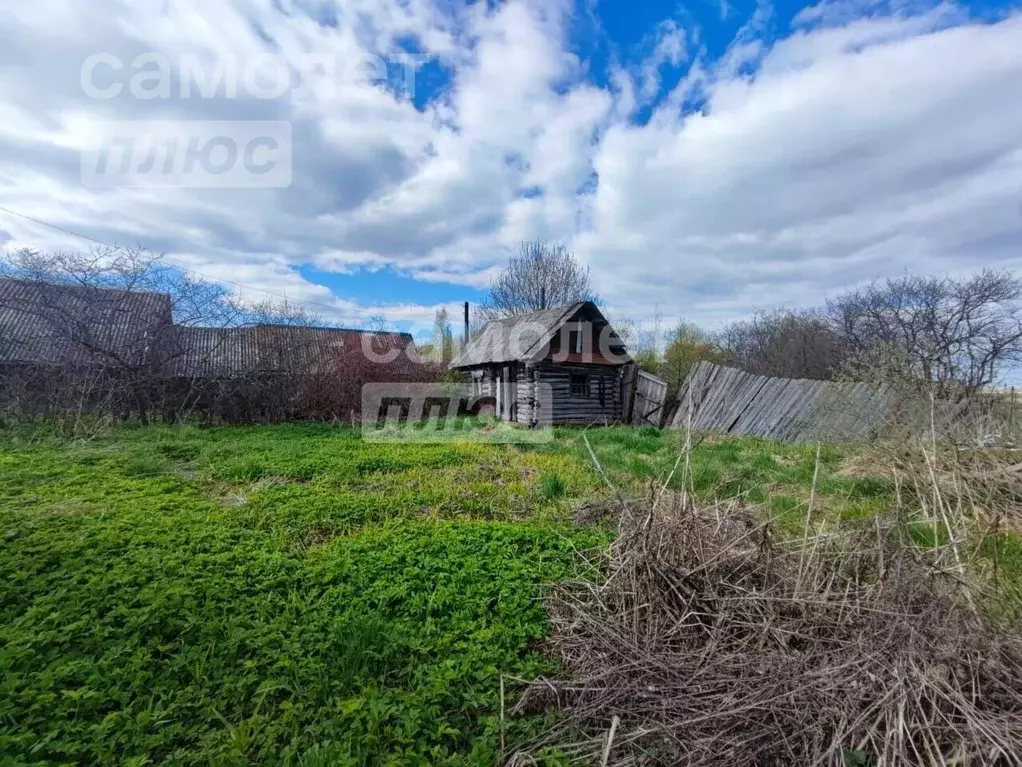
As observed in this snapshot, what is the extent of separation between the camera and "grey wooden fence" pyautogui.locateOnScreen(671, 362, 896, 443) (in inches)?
307

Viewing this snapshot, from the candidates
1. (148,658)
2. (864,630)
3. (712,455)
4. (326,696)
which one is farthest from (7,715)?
(712,455)

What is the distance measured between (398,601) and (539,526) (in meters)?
1.68

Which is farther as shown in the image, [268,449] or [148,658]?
[268,449]

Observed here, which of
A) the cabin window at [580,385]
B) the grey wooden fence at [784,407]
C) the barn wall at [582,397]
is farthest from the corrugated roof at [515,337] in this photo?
the grey wooden fence at [784,407]

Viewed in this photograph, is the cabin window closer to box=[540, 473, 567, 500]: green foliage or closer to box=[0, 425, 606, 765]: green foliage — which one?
box=[540, 473, 567, 500]: green foliage

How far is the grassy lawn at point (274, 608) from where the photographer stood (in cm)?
183

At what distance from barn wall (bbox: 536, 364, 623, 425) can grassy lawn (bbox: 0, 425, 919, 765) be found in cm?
867

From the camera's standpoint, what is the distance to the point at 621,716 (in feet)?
6.40

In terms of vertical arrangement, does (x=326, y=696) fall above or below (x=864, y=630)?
below

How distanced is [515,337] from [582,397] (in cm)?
323

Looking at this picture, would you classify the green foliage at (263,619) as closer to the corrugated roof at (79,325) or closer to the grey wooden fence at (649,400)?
the corrugated roof at (79,325)

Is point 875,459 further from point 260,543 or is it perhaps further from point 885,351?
point 260,543

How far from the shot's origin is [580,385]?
15.1 m

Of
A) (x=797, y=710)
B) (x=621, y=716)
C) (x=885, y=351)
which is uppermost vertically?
(x=885, y=351)
